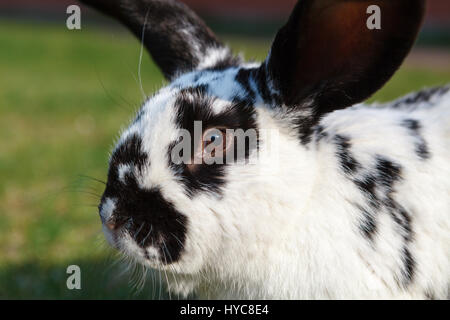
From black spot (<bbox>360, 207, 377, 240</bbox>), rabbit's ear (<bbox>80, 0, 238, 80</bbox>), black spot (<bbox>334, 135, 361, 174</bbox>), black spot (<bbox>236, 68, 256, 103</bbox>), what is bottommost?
black spot (<bbox>360, 207, 377, 240</bbox>)

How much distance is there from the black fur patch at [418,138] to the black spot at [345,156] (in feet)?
0.98

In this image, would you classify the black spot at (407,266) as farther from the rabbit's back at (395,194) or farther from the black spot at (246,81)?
the black spot at (246,81)

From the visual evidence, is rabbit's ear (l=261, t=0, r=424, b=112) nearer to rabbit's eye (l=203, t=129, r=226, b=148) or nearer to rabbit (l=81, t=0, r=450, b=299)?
rabbit (l=81, t=0, r=450, b=299)

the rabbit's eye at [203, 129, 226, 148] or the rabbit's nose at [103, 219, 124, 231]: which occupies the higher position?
the rabbit's eye at [203, 129, 226, 148]

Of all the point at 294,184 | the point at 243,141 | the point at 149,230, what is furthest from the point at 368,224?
the point at 149,230

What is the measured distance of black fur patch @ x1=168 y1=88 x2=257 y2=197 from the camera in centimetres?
266

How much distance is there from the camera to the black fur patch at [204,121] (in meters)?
2.66

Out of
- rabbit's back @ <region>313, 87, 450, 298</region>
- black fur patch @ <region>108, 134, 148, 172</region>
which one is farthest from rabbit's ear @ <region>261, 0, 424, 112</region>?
black fur patch @ <region>108, 134, 148, 172</region>

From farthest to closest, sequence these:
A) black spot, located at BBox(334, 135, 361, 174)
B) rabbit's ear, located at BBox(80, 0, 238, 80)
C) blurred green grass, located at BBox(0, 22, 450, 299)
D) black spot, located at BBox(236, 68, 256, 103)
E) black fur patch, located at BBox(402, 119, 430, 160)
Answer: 1. blurred green grass, located at BBox(0, 22, 450, 299)
2. rabbit's ear, located at BBox(80, 0, 238, 80)
3. black fur patch, located at BBox(402, 119, 430, 160)
4. black spot, located at BBox(334, 135, 361, 174)
5. black spot, located at BBox(236, 68, 256, 103)

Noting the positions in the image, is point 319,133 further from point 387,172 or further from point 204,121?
point 204,121

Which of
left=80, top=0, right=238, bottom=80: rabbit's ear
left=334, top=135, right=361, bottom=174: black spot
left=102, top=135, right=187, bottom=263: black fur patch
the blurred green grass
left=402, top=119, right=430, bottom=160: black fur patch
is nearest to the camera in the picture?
left=102, top=135, right=187, bottom=263: black fur patch

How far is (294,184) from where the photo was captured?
2.71 meters

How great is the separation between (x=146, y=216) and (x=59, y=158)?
4.28m

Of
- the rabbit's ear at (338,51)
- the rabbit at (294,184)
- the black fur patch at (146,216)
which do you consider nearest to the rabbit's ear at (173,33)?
the rabbit at (294,184)
